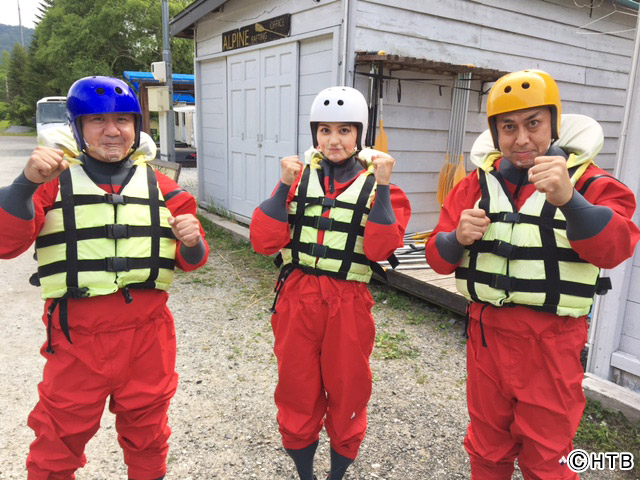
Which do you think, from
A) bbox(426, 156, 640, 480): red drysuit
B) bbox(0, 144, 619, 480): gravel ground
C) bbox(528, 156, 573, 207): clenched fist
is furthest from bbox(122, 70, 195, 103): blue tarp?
bbox(528, 156, 573, 207): clenched fist

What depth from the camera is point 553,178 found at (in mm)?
1642

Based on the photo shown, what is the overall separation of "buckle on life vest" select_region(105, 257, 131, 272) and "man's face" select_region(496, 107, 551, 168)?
166 cm

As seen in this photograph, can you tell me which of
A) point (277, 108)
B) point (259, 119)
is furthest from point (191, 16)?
point (277, 108)

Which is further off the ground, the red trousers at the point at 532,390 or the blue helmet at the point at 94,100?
the blue helmet at the point at 94,100

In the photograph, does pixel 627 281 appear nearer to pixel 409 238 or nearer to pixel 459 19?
pixel 409 238

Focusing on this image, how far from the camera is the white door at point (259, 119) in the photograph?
22.9 feet

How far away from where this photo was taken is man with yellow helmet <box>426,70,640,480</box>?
6.19 ft

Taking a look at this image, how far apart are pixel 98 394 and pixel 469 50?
6214mm

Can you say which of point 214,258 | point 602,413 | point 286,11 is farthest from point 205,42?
point 602,413

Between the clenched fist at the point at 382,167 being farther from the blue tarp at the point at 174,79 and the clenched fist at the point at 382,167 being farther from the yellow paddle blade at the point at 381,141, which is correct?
the blue tarp at the point at 174,79

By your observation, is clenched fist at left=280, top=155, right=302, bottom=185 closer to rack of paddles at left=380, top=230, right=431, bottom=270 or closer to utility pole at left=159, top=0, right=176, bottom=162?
rack of paddles at left=380, top=230, right=431, bottom=270

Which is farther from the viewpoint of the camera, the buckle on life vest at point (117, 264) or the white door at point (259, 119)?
the white door at point (259, 119)

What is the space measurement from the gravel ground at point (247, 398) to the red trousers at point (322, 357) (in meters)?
0.52

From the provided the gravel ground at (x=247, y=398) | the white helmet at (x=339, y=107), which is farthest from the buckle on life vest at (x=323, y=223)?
the gravel ground at (x=247, y=398)
